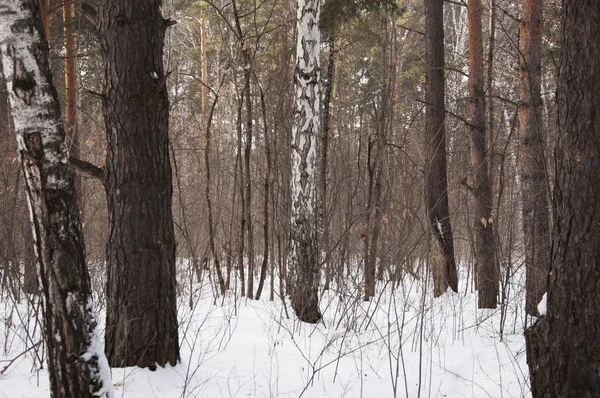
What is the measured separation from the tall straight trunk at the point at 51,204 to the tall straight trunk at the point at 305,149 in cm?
328

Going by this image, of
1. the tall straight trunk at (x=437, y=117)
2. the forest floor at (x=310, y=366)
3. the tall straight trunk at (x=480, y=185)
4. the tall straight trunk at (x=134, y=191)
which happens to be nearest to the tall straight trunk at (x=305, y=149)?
the forest floor at (x=310, y=366)

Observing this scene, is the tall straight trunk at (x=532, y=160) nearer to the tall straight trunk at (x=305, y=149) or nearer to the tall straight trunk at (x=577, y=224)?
the tall straight trunk at (x=305, y=149)

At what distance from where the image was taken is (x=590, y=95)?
2822mm

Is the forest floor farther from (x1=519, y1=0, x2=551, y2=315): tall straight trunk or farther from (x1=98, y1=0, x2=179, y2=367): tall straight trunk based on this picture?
(x1=519, y1=0, x2=551, y2=315): tall straight trunk

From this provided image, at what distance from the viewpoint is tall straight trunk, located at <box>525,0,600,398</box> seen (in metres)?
2.81

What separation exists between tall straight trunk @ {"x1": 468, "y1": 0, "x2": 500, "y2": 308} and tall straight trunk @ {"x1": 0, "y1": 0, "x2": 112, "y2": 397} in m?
5.84

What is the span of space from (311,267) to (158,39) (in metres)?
2.99

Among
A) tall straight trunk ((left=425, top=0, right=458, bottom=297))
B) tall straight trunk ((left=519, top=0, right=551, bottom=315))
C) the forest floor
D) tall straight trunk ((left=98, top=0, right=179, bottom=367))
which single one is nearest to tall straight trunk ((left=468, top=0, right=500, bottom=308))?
tall straight trunk ((left=425, top=0, right=458, bottom=297))

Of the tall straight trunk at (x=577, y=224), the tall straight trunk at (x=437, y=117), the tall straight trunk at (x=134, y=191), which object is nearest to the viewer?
the tall straight trunk at (x=577, y=224)

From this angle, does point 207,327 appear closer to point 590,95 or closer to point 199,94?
point 590,95

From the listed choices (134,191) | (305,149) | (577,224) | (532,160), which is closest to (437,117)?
(532,160)

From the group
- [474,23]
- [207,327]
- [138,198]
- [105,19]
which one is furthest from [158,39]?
[474,23]

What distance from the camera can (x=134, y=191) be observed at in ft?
11.8

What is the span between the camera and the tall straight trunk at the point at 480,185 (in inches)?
279
